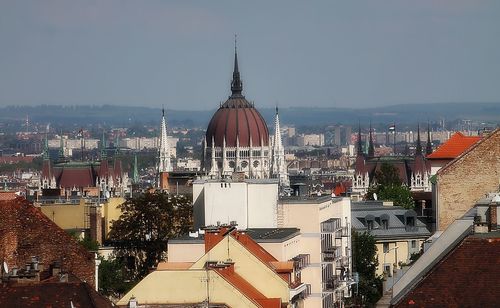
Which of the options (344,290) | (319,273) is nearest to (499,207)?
(319,273)

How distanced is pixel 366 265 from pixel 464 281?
5280cm

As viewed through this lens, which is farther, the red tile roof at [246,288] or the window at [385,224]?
the window at [385,224]

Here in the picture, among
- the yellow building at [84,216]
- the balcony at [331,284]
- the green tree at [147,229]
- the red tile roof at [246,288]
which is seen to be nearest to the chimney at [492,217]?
the red tile roof at [246,288]

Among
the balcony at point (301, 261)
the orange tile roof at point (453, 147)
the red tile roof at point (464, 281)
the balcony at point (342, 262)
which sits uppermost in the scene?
the orange tile roof at point (453, 147)

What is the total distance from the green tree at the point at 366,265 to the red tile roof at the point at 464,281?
40.3m

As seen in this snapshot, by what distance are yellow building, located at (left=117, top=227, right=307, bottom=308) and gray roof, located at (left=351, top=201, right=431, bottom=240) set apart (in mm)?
34004

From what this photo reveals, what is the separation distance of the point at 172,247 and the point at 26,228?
1280 centimetres

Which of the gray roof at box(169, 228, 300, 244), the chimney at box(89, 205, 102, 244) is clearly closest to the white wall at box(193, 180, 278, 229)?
the gray roof at box(169, 228, 300, 244)

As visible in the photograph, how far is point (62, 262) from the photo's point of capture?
43.0 m

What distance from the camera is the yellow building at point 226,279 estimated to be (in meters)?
45.2

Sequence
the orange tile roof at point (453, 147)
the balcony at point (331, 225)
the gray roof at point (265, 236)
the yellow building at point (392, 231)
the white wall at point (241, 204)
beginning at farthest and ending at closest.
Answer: the yellow building at point (392, 231), the orange tile roof at point (453, 147), the balcony at point (331, 225), the white wall at point (241, 204), the gray roof at point (265, 236)

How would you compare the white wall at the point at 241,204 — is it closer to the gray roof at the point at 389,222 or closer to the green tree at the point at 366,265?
the green tree at the point at 366,265

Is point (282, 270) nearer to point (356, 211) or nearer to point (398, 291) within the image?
point (398, 291)

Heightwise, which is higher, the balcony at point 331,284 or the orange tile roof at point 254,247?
→ the orange tile roof at point 254,247
